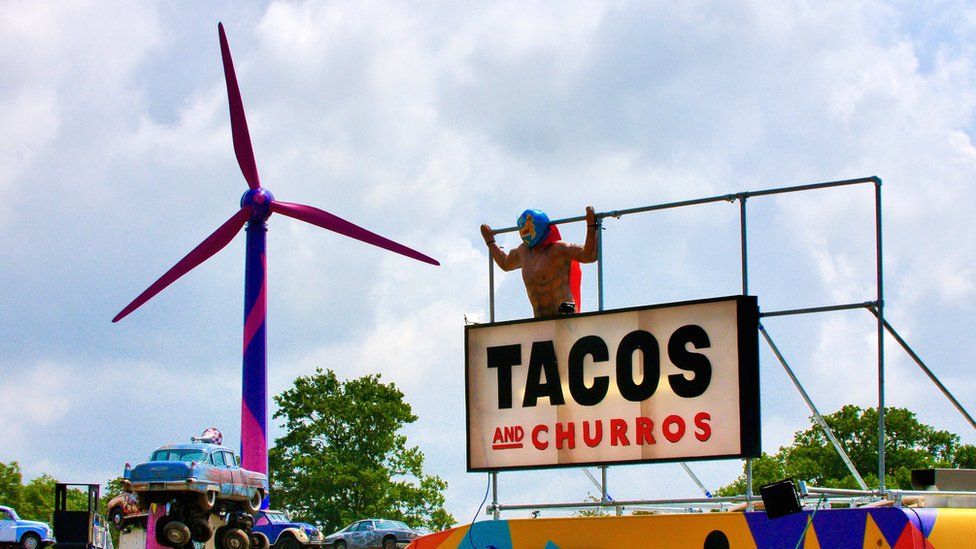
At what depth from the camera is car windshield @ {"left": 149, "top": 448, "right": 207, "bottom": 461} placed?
3425 cm

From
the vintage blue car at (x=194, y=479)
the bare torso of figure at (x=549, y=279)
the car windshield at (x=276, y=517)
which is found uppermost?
the bare torso of figure at (x=549, y=279)

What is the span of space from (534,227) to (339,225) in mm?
36206

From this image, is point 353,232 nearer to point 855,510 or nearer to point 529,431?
point 529,431

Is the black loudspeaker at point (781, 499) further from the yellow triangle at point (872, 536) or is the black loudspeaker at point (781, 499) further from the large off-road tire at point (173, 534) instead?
the large off-road tire at point (173, 534)

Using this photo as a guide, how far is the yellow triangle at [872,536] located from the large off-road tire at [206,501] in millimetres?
25468

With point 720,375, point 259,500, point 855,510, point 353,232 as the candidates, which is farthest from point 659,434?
point 353,232

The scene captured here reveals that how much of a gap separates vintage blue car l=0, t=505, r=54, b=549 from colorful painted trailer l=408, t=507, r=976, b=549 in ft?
131

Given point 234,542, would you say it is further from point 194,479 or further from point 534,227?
point 534,227

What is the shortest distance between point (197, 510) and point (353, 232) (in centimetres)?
1769

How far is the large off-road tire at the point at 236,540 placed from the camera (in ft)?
111

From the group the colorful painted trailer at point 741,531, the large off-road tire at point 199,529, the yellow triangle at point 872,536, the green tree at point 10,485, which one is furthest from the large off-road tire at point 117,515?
the green tree at point 10,485

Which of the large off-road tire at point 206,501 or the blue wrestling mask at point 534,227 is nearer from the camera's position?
the blue wrestling mask at point 534,227

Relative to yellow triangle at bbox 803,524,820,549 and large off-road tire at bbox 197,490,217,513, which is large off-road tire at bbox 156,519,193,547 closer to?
large off-road tire at bbox 197,490,217,513

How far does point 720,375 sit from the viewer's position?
40.8 ft
